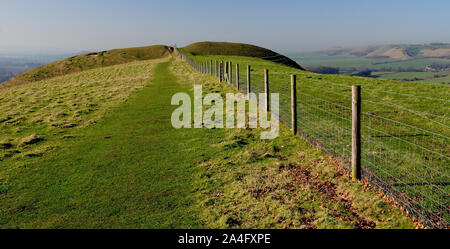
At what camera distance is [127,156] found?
31.4ft

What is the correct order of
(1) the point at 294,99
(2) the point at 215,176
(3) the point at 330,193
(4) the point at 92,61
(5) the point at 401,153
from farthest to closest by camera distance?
1. (4) the point at 92,61
2. (1) the point at 294,99
3. (5) the point at 401,153
4. (2) the point at 215,176
5. (3) the point at 330,193

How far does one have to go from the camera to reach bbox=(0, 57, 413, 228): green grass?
5.79 meters

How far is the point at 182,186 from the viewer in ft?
23.9

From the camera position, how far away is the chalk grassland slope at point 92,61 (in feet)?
331

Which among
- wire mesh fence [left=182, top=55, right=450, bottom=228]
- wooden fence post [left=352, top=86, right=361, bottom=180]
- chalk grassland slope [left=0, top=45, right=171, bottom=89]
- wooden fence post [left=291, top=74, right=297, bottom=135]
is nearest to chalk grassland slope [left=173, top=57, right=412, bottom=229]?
wooden fence post [left=352, top=86, right=361, bottom=180]

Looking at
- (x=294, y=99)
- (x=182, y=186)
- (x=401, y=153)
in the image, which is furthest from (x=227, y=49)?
(x=182, y=186)

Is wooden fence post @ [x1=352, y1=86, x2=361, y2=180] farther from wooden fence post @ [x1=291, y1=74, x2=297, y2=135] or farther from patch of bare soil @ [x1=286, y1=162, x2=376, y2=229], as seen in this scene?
wooden fence post @ [x1=291, y1=74, x2=297, y2=135]

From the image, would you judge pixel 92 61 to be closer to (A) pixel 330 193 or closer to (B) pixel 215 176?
(B) pixel 215 176

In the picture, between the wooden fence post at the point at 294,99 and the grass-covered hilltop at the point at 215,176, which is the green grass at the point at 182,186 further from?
the wooden fence post at the point at 294,99

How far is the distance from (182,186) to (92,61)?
122m

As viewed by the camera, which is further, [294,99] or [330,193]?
[294,99]

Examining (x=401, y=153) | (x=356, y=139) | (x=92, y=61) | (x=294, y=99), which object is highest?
(x=92, y=61)

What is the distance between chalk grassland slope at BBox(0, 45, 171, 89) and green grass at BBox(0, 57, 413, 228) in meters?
97.8

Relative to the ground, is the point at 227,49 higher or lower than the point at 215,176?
higher
